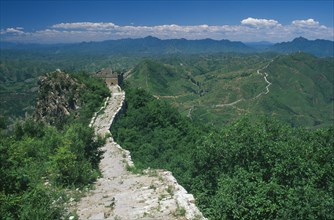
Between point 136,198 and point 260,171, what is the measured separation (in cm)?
517

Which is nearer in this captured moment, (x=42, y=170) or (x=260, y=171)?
(x=260, y=171)

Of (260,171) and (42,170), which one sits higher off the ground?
(260,171)

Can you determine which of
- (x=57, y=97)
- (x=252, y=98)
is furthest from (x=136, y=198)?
(x=252, y=98)

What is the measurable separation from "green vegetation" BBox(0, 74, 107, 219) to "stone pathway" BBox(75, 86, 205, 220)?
0.87 m

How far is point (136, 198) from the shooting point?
512 inches

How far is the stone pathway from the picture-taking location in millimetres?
11312

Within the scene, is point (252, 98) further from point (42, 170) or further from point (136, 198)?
point (136, 198)

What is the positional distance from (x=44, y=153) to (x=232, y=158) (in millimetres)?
9932

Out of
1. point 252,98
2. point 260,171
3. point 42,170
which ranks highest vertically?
point 260,171

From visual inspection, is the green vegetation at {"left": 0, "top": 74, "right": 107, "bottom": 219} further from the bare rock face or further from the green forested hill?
the green forested hill

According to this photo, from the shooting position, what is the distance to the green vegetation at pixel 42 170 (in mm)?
9820

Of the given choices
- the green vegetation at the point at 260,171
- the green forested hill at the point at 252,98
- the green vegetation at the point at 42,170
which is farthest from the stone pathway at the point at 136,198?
the green forested hill at the point at 252,98

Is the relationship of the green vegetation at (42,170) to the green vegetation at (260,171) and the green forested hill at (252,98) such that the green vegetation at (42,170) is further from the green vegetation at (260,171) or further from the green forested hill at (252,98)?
the green forested hill at (252,98)

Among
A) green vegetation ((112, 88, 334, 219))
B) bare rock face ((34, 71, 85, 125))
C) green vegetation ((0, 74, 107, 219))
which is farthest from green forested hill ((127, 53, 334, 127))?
green vegetation ((0, 74, 107, 219))
